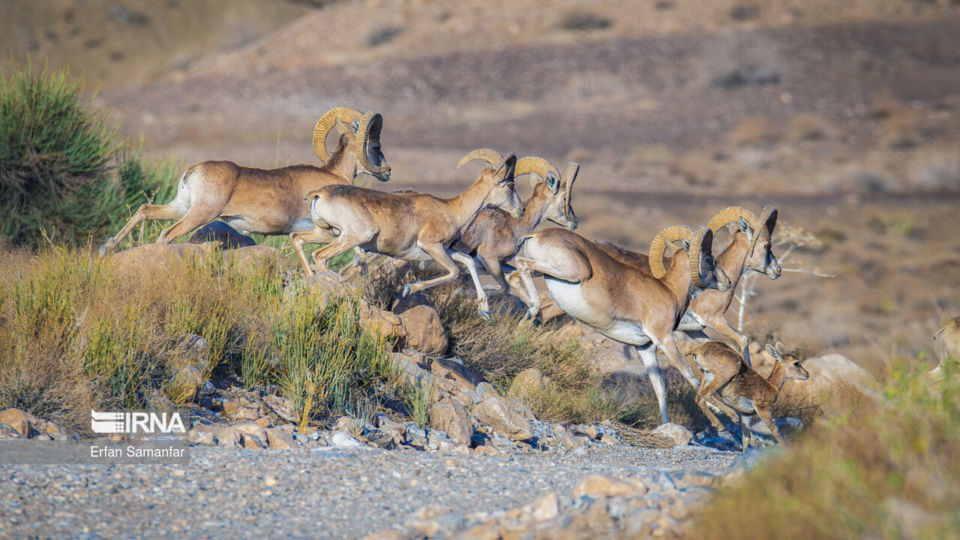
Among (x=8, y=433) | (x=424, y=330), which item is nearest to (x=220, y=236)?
(x=424, y=330)

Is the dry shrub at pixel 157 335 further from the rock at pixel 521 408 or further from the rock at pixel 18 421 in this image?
the rock at pixel 521 408

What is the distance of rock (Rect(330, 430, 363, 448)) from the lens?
27.6 ft

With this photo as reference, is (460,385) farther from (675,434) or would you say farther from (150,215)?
(150,215)

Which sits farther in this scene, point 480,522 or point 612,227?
point 612,227

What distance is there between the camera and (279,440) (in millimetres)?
8195

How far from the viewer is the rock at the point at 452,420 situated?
9114mm

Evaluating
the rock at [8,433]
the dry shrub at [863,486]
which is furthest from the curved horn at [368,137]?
the dry shrub at [863,486]

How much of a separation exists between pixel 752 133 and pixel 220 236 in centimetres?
3462

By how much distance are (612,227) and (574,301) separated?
21221 mm

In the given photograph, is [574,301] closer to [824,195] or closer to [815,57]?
[824,195]

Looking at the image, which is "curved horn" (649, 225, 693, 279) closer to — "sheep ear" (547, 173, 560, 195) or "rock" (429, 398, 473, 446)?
"sheep ear" (547, 173, 560, 195)

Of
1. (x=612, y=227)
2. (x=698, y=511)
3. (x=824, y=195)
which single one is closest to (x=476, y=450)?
(x=698, y=511)

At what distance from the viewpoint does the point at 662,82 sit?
50.5 meters

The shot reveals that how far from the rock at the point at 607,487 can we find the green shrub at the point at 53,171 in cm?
902
